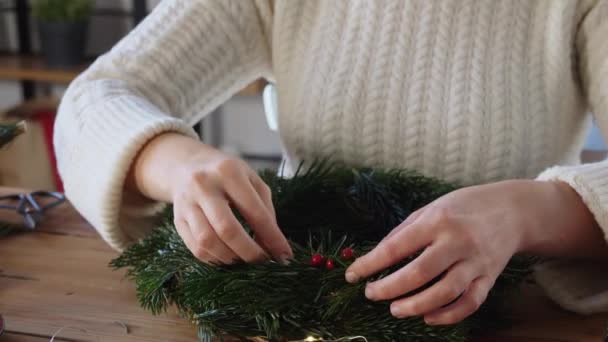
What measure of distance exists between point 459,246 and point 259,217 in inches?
5.5

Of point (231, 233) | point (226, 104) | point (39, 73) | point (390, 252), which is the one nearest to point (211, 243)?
point (231, 233)

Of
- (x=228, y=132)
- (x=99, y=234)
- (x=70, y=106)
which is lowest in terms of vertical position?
(x=228, y=132)

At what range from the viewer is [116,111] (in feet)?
2.21

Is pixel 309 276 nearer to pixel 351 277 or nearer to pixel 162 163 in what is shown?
pixel 351 277

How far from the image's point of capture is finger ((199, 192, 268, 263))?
1.59 ft

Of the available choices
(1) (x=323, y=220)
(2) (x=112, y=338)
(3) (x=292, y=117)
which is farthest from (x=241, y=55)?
(2) (x=112, y=338)

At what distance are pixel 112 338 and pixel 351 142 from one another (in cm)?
38

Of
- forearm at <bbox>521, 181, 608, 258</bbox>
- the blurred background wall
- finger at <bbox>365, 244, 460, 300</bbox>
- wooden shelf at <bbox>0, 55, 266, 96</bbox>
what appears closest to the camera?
finger at <bbox>365, 244, 460, 300</bbox>

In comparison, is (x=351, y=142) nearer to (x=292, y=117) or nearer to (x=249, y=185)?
(x=292, y=117)

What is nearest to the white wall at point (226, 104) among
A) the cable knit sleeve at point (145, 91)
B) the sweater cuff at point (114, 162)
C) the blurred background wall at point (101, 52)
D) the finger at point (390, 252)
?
the blurred background wall at point (101, 52)

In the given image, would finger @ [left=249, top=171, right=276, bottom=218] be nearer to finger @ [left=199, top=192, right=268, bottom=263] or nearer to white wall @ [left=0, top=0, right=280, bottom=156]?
finger @ [left=199, top=192, right=268, bottom=263]

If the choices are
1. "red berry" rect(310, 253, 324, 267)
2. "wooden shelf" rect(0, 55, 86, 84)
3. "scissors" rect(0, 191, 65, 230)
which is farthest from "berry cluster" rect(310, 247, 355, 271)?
"wooden shelf" rect(0, 55, 86, 84)

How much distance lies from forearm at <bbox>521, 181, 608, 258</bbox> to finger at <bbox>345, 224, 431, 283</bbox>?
116mm

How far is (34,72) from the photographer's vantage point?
2.11 metres
